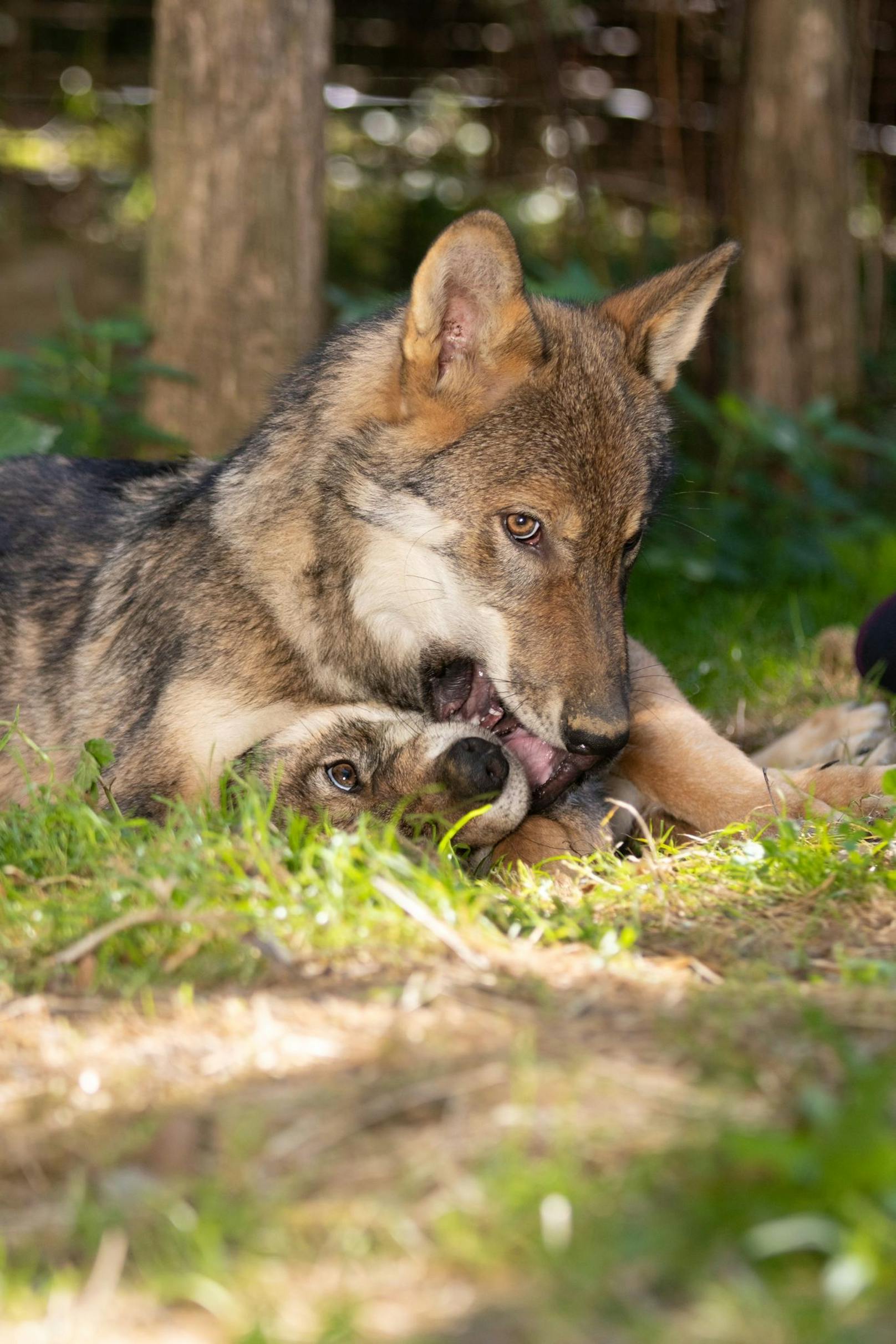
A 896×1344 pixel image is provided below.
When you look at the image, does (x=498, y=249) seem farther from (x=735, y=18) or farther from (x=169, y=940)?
(x=735, y=18)

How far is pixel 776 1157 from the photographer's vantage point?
1.84 meters

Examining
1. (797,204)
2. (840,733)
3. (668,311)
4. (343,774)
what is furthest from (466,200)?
(343,774)

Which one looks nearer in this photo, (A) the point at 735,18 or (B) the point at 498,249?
(B) the point at 498,249

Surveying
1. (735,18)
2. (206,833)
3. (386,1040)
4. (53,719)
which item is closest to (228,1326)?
(386,1040)

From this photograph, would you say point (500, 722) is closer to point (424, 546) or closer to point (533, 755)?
point (533, 755)

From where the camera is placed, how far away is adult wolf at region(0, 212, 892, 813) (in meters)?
3.77

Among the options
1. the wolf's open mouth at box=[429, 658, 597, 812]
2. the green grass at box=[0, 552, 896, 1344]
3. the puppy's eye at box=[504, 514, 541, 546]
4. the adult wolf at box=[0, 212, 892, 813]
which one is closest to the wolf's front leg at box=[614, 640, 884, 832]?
the adult wolf at box=[0, 212, 892, 813]

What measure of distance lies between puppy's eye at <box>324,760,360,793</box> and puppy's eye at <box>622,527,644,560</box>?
3.34 ft

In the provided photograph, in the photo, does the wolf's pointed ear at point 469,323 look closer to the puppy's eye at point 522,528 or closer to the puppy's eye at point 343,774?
the puppy's eye at point 522,528

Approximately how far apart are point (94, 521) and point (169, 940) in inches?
93.0

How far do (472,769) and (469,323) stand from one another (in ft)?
4.10

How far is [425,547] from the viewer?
3.88 m

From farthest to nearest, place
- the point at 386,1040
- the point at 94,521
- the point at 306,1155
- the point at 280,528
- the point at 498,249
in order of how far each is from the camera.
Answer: the point at 94,521
the point at 280,528
the point at 498,249
the point at 386,1040
the point at 306,1155

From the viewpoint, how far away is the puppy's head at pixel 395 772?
370 centimetres
